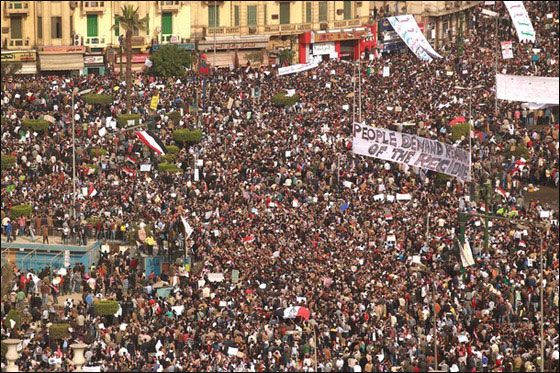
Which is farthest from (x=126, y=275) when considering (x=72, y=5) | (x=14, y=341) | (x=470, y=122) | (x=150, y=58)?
(x=72, y=5)

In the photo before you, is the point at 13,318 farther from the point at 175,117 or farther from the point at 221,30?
the point at 221,30

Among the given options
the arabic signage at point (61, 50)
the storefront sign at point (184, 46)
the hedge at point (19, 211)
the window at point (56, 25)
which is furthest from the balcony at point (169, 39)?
the hedge at point (19, 211)

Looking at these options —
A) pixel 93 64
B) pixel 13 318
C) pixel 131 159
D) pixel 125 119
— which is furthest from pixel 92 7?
pixel 13 318

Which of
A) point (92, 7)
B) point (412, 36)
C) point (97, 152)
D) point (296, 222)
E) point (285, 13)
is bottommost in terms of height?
point (296, 222)

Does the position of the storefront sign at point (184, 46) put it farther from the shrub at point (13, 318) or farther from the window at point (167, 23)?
the shrub at point (13, 318)

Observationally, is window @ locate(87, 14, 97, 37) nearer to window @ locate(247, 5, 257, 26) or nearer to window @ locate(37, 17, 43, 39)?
window @ locate(37, 17, 43, 39)

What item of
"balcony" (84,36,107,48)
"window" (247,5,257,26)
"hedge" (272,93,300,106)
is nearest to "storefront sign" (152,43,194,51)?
"balcony" (84,36,107,48)
